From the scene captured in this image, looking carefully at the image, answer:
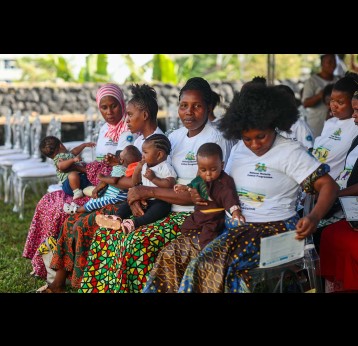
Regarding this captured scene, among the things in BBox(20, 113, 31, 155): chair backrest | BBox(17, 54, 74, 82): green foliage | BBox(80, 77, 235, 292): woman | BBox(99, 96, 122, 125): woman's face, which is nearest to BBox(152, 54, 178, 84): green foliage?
BBox(17, 54, 74, 82): green foliage

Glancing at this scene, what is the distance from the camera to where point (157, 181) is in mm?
4832

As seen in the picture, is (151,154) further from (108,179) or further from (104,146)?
(104,146)

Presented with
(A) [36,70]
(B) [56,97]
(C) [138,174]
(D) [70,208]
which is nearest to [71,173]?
(D) [70,208]

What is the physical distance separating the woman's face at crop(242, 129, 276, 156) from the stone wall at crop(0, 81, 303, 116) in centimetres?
1021

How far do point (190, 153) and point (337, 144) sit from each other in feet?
3.72

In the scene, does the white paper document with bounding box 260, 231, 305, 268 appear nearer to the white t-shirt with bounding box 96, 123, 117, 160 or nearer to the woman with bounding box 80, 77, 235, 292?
the woman with bounding box 80, 77, 235, 292

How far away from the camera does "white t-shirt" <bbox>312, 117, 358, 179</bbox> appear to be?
17.3 ft

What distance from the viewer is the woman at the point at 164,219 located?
4648mm

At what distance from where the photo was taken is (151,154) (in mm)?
4809

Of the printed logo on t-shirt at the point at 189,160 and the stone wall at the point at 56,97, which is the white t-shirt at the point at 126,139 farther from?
the stone wall at the point at 56,97

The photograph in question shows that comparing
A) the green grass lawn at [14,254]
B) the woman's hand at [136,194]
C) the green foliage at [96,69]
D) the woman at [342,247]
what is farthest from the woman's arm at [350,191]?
the green foliage at [96,69]

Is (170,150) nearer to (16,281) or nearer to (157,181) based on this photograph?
(157,181)

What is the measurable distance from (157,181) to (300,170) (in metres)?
1.09

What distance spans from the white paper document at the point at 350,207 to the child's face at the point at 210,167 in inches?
33.8
